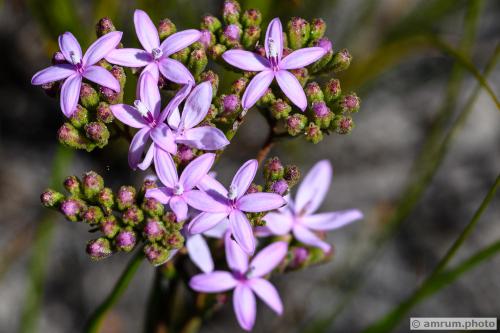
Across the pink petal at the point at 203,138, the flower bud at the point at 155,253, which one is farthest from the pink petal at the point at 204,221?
the pink petal at the point at 203,138

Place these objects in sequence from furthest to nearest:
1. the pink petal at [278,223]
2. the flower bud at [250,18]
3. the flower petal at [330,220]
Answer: the flower petal at [330,220] → the pink petal at [278,223] → the flower bud at [250,18]

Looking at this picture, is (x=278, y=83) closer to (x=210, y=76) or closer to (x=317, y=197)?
(x=210, y=76)

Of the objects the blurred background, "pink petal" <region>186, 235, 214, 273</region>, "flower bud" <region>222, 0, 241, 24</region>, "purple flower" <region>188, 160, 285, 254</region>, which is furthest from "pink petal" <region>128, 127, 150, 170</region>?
the blurred background

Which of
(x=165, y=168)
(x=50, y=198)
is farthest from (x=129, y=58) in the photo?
(x=50, y=198)

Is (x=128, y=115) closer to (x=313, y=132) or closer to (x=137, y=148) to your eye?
(x=137, y=148)

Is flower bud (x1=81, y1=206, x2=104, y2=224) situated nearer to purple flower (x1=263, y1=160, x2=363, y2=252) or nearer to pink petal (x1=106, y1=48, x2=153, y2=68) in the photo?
pink petal (x1=106, y1=48, x2=153, y2=68)

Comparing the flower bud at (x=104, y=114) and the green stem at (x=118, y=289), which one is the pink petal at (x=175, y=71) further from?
the green stem at (x=118, y=289)
